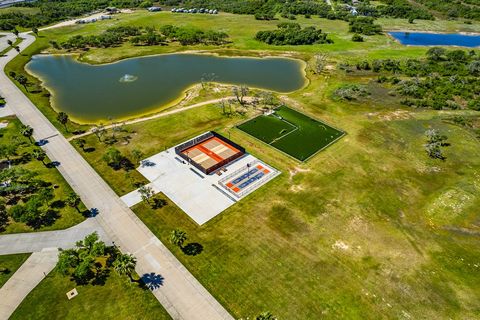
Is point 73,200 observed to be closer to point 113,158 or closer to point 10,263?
point 10,263

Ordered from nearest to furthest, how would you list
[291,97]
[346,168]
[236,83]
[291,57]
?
[346,168] < [291,97] < [236,83] < [291,57]

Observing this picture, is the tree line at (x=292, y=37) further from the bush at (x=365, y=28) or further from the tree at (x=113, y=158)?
the tree at (x=113, y=158)

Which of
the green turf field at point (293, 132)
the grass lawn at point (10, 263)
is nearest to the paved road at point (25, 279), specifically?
the grass lawn at point (10, 263)

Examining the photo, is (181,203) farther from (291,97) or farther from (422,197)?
(291,97)

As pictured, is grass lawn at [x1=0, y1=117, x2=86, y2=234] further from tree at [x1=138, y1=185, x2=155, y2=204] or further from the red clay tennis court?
A: the red clay tennis court

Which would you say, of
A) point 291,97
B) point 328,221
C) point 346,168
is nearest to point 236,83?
point 291,97

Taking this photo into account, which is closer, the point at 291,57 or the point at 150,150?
the point at 150,150
